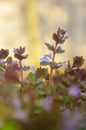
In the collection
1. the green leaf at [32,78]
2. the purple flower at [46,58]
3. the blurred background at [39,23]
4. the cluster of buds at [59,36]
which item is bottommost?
the green leaf at [32,78]

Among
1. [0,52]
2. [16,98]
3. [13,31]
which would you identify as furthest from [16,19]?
[16,98]

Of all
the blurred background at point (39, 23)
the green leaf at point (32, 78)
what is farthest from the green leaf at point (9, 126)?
the blurred background at point (39, 23)

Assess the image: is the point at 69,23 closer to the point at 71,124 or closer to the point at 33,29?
the point at 33,29

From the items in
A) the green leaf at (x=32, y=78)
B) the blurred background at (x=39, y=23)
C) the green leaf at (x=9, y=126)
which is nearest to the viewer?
the green leaf at (x=9, y=126)

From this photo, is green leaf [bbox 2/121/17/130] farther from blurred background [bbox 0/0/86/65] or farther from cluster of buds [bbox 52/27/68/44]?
blurred background [bbox 0/0/86/65]

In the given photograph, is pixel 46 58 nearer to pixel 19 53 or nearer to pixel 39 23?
pixel 19 53

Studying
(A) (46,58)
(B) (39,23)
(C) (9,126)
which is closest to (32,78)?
(A) (46,58)

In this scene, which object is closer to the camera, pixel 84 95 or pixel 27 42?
pixel 84 95

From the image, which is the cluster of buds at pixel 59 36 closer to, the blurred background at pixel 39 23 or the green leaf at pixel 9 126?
the green leaf at pixel 9 126

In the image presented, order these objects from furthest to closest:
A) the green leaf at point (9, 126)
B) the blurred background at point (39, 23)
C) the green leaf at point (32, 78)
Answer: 1. the blurred background at point (39, 23)
2. the green leaf at point (32, 78)
3. the green leaf at point (9, 126)
